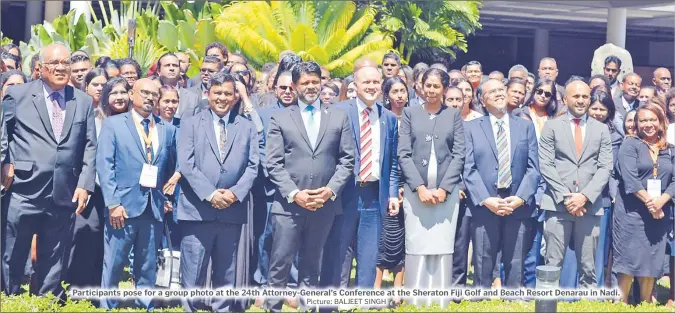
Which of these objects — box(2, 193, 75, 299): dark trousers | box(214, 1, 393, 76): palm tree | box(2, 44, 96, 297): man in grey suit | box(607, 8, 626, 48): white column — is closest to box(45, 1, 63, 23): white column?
box(214, 1, 393, 76): palm tree

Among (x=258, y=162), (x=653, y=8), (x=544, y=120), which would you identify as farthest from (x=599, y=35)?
(x=258, y=162)

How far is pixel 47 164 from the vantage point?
7660 millimetres

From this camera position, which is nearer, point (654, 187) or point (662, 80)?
point (654, 187)

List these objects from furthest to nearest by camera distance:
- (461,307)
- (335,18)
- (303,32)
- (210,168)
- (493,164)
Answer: (335,18) → (303,32) → (493,164) → (210,168) → (461,307)

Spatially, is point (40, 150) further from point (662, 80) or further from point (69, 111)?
point (662, 80)

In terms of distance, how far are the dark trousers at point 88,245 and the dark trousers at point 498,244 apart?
311 cm

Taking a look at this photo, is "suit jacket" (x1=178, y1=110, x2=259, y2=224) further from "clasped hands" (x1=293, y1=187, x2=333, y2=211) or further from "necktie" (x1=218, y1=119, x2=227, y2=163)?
"clasped hands" (x1=293, y1=187, x2=333, y2=211)

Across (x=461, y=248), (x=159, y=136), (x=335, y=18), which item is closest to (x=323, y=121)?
(x=159, y=136)

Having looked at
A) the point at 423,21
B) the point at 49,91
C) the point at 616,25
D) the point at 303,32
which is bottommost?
the point at 49,91

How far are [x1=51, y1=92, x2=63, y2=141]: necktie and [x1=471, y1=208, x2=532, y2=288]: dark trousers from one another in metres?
3.46

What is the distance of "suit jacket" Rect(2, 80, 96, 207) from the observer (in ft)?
25.1

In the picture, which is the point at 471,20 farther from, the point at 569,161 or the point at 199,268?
the point at 199,268

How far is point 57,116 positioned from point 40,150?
30 centimetres

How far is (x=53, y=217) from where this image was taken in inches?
305
